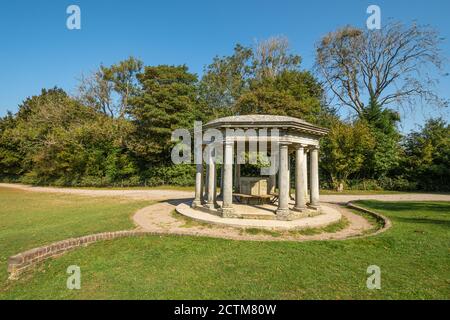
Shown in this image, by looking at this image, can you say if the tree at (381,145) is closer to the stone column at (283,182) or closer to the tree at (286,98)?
the tree at (286,98)

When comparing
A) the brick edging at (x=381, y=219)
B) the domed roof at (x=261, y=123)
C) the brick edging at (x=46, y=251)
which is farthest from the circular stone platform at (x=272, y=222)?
the domed roof at (x=261, y=123)

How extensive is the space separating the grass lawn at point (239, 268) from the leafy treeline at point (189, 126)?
66.8 ft

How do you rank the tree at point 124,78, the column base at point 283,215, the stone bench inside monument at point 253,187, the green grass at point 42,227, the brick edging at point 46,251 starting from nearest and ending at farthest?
the brick edging at point 46,251 < the green grass at point 42,227 < the column base at point 283,215 < the stone bench inside monument at point 253,187 < the tree at point 124,78

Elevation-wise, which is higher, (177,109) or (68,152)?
(177,109)

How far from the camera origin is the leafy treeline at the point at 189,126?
88.5 feet

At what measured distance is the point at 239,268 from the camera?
590 cm

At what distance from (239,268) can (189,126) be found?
2631 centimetres

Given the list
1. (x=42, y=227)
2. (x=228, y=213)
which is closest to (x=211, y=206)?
(x=228, y=213)

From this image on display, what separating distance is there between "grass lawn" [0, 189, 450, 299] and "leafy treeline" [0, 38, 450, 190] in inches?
801

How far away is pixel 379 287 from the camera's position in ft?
Answer: 16.3

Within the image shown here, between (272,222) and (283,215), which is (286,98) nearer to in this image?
(283,215)
